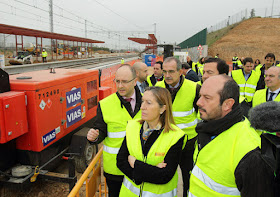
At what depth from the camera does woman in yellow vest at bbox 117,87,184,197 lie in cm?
199

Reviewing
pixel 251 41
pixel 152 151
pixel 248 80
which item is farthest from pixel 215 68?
pixel 251 41

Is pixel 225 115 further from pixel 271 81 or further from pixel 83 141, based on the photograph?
pixel 83 141

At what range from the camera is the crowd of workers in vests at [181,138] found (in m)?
1.44

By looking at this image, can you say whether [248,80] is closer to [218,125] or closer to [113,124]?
[113,124]

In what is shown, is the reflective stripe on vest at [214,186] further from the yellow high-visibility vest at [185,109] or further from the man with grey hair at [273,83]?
the man with grey hair at [273,83]

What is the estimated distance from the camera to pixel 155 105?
221 cm

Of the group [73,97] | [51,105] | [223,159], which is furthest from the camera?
[73,97]

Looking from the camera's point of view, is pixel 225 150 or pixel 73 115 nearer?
pixel 225 150

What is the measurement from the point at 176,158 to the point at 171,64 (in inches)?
71.0

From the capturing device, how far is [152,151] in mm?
2035

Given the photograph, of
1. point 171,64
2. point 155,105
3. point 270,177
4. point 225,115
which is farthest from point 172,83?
point 270,177

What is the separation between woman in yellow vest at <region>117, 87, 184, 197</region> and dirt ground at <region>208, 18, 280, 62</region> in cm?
3368

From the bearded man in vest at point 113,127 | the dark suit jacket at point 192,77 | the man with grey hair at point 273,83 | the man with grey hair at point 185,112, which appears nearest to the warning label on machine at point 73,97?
the bearded man in vest at point 113,127

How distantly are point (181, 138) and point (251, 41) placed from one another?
1673 inches
